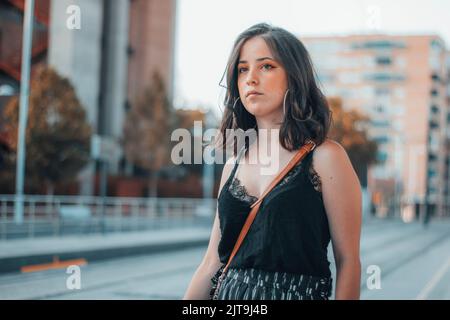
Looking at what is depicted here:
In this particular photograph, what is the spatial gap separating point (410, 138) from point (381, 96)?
21.9 feet

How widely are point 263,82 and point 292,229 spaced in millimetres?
439

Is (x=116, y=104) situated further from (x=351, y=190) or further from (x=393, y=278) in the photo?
(x=351, y=190)

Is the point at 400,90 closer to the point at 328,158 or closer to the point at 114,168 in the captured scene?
the point at 114,168

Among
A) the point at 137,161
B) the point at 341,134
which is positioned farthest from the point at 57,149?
the point at 341,134

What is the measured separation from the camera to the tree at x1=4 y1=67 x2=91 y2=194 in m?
28.7

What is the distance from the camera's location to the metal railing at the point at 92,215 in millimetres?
19891

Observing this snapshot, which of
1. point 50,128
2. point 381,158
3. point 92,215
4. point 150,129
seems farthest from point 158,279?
point 381,158

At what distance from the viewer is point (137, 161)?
4103 cm

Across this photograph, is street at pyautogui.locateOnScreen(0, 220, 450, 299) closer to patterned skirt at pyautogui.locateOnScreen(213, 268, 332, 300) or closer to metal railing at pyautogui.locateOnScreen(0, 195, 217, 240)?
metal railing at pyautogui.locateOnScreen(0, 195, 217, 240)

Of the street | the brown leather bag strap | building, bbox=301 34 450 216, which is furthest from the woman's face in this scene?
building, bbox=301 34 450 216

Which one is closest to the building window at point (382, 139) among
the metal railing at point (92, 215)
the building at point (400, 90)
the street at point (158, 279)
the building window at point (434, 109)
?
the building at point (400, 90)

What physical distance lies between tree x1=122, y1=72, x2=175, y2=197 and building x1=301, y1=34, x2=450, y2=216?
166 feet

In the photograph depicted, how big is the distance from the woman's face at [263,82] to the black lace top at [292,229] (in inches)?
8.3

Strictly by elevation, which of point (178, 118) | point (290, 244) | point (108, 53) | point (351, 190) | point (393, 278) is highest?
point (108, 53)
